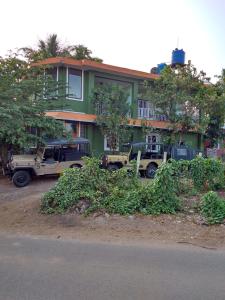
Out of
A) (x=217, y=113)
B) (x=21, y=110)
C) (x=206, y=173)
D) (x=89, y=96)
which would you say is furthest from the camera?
(x=217, y=113)

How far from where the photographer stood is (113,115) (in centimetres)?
2066

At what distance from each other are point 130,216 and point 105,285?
427 cm

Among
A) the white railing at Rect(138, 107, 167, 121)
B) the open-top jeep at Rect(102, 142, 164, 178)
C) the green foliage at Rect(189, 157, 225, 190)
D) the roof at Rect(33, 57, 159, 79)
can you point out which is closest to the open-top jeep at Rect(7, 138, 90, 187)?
the open-top jeep at Rect(102, 142, 164, 178)

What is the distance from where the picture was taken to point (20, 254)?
6.57 metres

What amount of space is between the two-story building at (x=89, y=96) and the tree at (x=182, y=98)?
4.21 feet

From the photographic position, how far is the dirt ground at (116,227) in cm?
793

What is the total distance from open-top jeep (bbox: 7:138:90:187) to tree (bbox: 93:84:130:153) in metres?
4.87

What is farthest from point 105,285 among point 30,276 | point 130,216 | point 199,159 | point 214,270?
point 199,159

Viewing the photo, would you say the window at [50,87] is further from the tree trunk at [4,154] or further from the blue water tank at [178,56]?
the blue water tank at [178,56]

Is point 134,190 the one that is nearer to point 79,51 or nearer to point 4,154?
point 4,154

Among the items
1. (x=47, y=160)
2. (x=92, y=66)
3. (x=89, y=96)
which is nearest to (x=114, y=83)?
(x=89, y=96)

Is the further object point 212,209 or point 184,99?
point 184,99

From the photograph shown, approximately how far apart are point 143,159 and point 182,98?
18.3 ft

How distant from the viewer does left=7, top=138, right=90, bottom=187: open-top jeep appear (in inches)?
575
